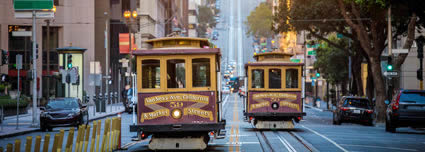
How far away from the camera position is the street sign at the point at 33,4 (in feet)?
96.0

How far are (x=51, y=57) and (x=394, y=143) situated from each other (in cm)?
4370

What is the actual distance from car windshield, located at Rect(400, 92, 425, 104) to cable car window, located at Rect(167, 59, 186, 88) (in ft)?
42.9

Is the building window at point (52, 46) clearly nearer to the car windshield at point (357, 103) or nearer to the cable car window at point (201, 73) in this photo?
the car windshield at point (357, 103)

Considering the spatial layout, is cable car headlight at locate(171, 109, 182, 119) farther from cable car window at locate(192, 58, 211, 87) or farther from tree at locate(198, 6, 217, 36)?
tree at locate(198, 6, 217, 36)

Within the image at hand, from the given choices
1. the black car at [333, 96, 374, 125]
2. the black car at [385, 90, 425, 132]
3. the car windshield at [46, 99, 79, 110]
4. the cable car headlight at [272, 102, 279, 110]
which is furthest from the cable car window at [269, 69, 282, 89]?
the car windshield at [46, 99, 79, 110]

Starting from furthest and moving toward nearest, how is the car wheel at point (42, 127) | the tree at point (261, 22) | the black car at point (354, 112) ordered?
the tree at point (261, 22) → the black car at point (354, 112) → the car wheel at point (42, 127)

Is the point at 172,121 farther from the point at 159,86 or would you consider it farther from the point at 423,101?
the point at 423,101

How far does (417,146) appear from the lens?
65.6 feet

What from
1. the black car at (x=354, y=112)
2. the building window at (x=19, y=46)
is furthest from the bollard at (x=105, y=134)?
the building window at (x=19, y=46)

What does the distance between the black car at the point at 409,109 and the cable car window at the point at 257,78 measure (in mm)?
5378

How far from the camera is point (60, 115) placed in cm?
2770

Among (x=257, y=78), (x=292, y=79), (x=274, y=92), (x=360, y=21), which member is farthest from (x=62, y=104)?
(x=360, y=21)

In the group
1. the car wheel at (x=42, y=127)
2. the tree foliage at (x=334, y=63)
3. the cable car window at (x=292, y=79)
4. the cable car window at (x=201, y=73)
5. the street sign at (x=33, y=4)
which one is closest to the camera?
the cable car window at (x=201, y=73)

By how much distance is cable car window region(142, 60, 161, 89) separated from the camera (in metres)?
16.1
